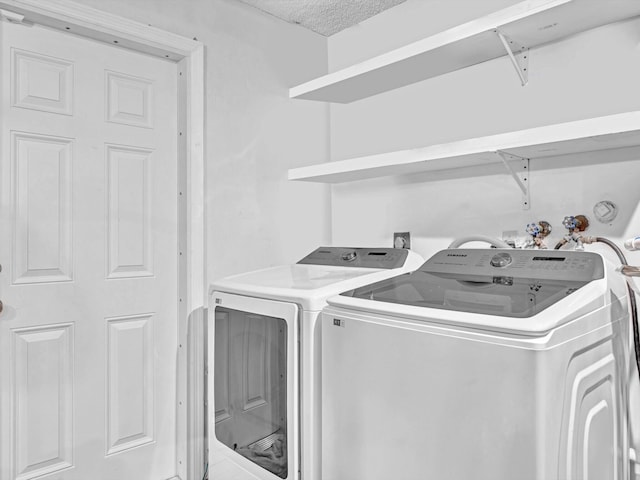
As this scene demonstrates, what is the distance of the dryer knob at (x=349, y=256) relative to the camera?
2054 mm

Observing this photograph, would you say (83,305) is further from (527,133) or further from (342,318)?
(527,133)

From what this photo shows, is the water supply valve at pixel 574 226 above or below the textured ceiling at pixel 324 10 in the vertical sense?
below

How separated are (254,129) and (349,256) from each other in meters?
0.92

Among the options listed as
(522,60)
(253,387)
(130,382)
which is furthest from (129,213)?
(522,60)

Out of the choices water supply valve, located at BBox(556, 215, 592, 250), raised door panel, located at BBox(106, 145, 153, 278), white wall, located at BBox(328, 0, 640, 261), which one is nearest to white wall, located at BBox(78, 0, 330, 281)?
white wall, located at BBox(328, 0, 640, 261)

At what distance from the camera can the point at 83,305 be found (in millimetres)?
1930

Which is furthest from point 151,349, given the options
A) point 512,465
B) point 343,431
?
point 512,465

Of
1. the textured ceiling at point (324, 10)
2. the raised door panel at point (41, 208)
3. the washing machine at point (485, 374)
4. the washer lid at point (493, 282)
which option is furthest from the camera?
the textured ceiling at point (324, 10)

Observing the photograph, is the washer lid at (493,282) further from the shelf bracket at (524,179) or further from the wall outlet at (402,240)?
the wall outlet at (402,240)

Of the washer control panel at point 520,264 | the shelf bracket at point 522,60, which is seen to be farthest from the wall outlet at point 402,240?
the shelf bracket at point 522,60

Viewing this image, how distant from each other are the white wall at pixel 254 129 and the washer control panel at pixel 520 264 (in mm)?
1073

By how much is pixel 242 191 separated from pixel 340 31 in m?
1.19

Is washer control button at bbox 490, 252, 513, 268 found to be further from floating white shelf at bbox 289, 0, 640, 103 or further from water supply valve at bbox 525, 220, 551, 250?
floating white shelf at bbox 289, 0, 640, 103

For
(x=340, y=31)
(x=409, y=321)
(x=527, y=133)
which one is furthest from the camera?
(x=340, y=31)
